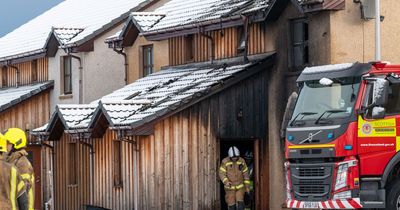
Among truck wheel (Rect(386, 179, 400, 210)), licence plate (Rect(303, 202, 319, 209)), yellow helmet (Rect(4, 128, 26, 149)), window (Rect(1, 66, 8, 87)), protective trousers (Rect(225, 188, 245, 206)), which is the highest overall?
window (Rect(1, 66, 8, 87))

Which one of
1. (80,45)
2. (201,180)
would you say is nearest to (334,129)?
(201,180)

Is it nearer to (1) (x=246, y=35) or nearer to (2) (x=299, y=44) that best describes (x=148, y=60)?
(1) (x=246, y=35)

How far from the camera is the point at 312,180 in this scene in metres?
23.5

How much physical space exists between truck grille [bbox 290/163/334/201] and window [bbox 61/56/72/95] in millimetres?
21578

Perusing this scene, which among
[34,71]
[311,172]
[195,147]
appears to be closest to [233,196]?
[195,147]

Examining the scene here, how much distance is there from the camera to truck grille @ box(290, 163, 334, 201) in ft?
76.0

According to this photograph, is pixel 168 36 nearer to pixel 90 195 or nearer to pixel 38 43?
→ pixel 90 195

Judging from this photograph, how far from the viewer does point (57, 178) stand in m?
39.3

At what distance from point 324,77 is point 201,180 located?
8.65 m

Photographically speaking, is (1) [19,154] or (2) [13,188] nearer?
(2) [13,188]

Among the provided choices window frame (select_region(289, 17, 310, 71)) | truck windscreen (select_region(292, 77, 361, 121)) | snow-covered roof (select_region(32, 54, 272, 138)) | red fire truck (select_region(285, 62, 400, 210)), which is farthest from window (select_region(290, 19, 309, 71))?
red fire truck (select_region(285, 62, 400, 210))

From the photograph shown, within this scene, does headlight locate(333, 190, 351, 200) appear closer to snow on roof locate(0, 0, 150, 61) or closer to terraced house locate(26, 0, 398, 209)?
terraced house locate(26, 0, 398, 209)

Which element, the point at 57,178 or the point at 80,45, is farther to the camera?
the point at 80,45

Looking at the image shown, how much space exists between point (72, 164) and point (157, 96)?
6.65 metres
